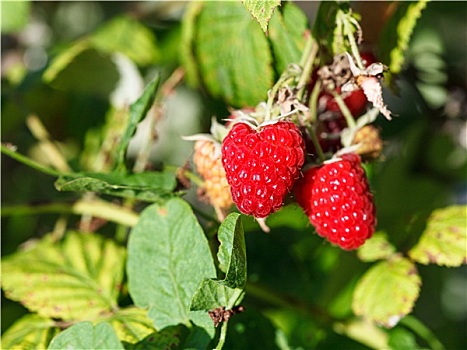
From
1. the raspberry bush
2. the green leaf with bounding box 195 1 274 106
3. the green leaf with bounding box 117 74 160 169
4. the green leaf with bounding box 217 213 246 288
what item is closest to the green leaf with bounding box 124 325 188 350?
the raspberry bush

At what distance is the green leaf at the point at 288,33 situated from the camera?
101cm

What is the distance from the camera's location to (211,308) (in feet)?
2.65

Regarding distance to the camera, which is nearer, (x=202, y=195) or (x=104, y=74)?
(x=202, y=195)

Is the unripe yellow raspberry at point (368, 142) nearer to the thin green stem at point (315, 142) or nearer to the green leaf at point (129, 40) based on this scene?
the thin green stem at point (315, 142)

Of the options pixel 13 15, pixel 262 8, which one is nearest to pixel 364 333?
pixel 262 8

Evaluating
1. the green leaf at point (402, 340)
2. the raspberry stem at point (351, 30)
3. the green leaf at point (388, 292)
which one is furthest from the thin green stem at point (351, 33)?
the green leaf at point (402, 340)

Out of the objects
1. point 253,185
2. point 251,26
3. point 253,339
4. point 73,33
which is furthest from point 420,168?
point 73,33

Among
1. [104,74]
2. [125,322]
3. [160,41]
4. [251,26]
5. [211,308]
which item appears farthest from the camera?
[160,41]

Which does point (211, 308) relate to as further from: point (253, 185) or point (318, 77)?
point (318, 77)

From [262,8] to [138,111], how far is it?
0.88 ft

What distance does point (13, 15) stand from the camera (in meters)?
1.46

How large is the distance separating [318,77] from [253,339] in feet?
1.16

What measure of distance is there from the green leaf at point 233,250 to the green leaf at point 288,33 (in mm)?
324

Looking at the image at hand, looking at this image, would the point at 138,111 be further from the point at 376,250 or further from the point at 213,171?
the point at 376,250
